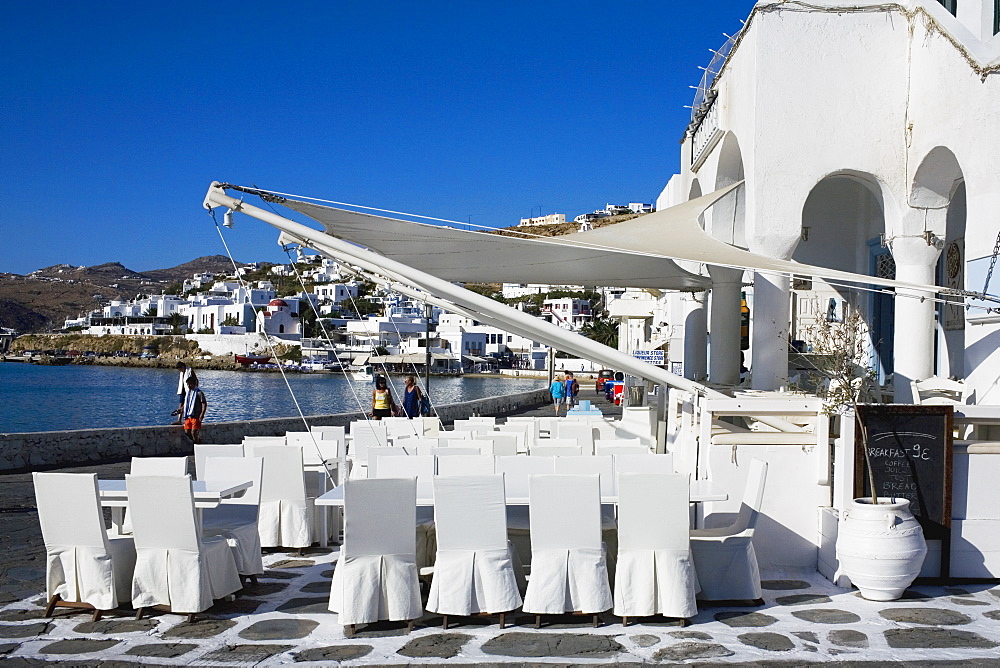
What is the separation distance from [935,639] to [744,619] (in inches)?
36.5

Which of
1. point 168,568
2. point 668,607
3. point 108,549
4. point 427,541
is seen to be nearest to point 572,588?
point 668,607

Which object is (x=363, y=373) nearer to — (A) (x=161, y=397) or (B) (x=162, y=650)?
(A) (x=161, y=397)

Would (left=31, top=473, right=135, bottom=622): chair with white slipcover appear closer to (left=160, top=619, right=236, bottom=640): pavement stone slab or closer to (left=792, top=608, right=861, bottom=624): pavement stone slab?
(left=160, top=619, right=236, bottom=640): pavement stone slab

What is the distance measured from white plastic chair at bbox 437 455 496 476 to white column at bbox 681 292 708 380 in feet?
35.0

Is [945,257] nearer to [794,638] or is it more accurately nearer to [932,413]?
[932,413]

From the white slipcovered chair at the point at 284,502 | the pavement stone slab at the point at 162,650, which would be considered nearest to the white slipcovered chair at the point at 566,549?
the pavement stone slab at the point at 162,650

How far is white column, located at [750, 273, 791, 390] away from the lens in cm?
1032

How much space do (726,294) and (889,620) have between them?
8.39 meters

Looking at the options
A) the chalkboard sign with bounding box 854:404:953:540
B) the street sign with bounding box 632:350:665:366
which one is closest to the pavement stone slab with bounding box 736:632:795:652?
the chalkboard sign with bounding box 854:404:953:540

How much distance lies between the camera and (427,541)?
18.7 feet

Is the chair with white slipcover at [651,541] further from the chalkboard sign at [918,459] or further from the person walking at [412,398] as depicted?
the person walking at [412,398]

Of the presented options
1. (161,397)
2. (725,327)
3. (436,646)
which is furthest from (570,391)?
(161,397)

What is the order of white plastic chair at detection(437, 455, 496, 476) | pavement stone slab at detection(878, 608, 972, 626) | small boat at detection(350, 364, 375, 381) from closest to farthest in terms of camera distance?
pavement stone slab at detection(878, 608, 972, 626)
white plastic chair at detection(437, 455, 496, 476)
small boat at detection(350, 364, 375, 381)

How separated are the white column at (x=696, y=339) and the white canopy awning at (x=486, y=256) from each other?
13.4ft
